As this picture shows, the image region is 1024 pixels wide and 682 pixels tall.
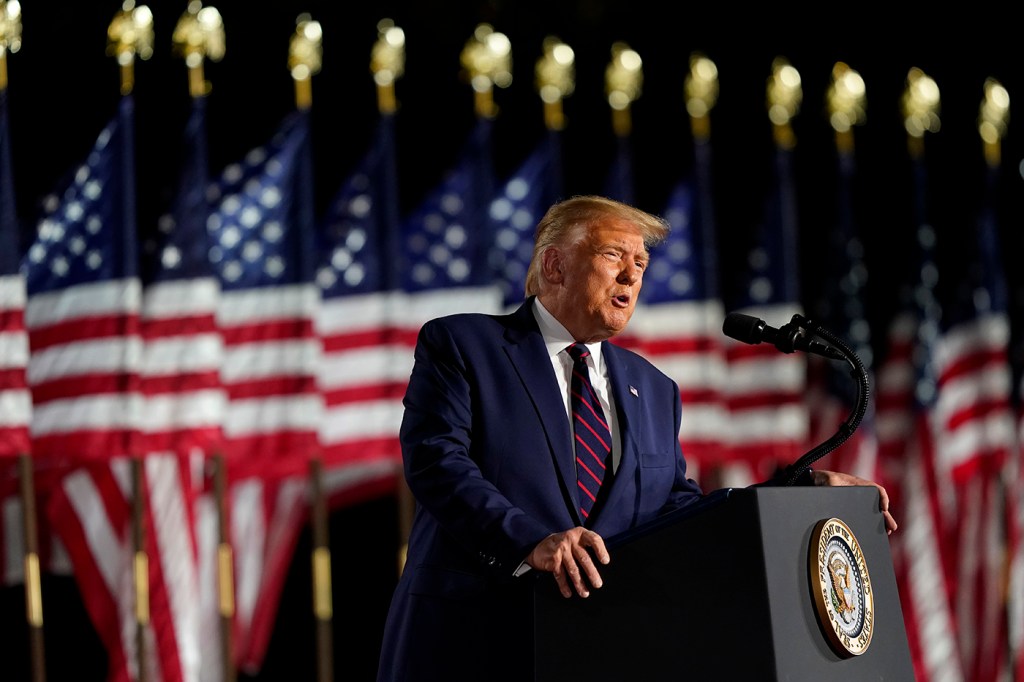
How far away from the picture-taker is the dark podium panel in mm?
1750

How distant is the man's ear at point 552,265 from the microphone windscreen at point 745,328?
374 millimetres

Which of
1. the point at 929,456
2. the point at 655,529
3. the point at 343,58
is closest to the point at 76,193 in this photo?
the point at 343,58

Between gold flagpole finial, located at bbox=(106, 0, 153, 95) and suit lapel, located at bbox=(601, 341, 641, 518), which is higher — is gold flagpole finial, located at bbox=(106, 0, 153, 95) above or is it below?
above

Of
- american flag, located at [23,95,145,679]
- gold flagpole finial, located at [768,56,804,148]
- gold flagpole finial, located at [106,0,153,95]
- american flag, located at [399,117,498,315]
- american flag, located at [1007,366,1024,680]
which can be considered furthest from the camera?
american flag, located at [1007,366,1024,680]

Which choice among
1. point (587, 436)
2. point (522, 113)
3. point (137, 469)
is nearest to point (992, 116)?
point (522, 113)

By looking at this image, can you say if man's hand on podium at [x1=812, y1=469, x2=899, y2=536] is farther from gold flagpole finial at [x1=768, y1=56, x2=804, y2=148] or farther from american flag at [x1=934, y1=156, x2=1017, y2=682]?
american flag at [x1=934, y1=156, x2=1017, y2=682]

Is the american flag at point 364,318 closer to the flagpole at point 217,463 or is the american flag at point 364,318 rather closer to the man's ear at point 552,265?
the flagpole at point 217,463

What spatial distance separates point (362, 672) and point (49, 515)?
5.76 ft

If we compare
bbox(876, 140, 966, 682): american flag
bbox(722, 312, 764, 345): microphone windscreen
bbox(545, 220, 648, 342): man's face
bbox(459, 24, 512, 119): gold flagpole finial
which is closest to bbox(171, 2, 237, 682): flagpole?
bbox(459, 24, 512, 119): gold flagpole finial

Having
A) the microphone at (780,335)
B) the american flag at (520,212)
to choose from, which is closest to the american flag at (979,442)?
the american flag at (520,212)

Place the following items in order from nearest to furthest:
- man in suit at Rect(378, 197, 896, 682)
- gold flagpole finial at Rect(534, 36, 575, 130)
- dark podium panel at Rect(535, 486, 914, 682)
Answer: dark podium panel at Rect(535, 486, 914, 682), man in suit at Rect(378, 197, 896, 682), gold flagpole finial at Rect(534, 36, 575, 130)

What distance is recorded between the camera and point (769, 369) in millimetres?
6422

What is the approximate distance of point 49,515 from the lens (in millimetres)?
4816

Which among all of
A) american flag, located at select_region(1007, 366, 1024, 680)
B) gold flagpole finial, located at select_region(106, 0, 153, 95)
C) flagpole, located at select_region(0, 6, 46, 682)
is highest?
gold flagpole finial, located at select_region(106, 0, 153, 95)
